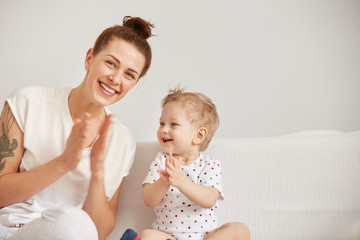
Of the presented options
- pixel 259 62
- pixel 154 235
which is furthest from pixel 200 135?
pixel 259 62

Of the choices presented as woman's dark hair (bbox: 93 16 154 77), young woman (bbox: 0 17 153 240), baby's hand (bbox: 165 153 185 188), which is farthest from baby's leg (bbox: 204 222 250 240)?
woman's dark hair (bbox: 93 16 154 77)

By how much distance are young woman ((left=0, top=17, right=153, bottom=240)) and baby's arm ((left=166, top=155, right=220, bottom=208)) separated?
162 mm

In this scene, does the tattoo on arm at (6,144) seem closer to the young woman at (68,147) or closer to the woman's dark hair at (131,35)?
the young woman at (68,147)

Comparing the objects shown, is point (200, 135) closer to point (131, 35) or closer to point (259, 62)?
point (131, 35)

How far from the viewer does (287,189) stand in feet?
3.87

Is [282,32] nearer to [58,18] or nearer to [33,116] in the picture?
[58,18]

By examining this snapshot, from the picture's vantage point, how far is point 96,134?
38cm

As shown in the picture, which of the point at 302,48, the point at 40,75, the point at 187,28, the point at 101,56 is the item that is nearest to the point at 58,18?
the point at 40,75

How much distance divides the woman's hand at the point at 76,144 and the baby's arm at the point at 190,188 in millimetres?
431

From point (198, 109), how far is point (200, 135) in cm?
8

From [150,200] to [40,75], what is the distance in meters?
0.53

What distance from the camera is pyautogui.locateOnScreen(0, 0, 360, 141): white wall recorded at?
4.86 ft

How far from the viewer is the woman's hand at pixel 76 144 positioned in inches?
14.3

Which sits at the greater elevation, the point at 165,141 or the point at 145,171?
the point at 165,141
